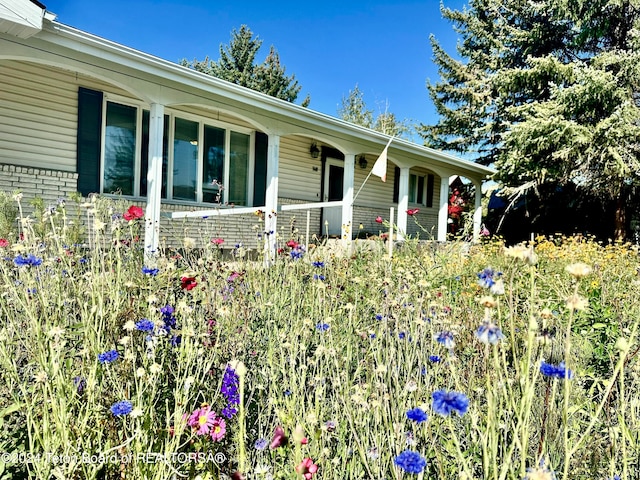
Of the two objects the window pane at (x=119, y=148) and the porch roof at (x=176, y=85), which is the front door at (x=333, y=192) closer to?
the porch roof at (x=176, y=85)

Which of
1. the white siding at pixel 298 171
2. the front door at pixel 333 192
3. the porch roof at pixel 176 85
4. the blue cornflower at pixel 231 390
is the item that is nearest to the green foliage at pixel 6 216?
the porch roof at pixel 176 85

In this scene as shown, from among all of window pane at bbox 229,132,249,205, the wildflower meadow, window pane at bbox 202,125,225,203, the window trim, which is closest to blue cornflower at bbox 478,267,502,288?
the wildflower meadow

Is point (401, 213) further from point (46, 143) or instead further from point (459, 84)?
point (459, 84)

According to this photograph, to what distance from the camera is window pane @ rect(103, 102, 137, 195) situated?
23.5 ft

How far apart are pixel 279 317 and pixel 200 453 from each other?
110 cm

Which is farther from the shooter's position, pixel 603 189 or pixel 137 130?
pixel 603 189

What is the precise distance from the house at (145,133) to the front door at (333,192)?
1063mm

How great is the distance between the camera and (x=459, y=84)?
20188mm

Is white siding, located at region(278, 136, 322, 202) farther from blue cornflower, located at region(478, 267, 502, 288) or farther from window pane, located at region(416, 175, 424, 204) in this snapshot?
blue cornflower, located at region(478, 267, 502, 288)

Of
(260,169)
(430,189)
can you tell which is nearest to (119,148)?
(260,169)

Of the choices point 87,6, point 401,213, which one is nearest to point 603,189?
point 401,213

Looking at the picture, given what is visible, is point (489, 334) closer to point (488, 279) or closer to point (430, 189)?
point (488, 279)

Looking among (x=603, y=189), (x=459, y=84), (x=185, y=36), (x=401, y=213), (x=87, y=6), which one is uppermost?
(x=185, y=36)

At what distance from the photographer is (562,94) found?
11.9 m
